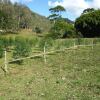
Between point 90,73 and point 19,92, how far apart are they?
15.7ft

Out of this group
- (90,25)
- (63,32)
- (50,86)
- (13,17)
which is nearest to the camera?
(50,86)

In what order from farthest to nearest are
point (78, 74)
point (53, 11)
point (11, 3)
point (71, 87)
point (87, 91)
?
point (11, 3) < point (53, 11) < point (78, 74) < point (71, 87) < point (87, 91)

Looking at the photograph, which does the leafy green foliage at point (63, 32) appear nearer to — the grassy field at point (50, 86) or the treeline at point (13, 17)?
the treeline at point (13, 17)

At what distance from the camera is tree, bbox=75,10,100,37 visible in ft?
176

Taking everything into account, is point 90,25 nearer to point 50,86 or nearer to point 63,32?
point 63,32

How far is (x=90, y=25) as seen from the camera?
54312 mm

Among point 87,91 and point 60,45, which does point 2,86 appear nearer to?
point 87,91

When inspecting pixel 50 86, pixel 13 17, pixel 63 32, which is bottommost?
pixel 50 86

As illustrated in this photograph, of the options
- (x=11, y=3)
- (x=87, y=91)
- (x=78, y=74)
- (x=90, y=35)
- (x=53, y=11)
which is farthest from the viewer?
(x=11, y=3)

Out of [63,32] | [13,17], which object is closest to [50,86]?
[63,32]

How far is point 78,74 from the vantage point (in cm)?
1415

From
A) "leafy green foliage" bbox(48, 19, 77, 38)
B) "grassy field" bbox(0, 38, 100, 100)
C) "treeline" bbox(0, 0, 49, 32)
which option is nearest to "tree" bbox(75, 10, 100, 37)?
"leafy green foliage" bbox(48, 19, 77, 38)

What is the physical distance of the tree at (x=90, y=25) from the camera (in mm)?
53625

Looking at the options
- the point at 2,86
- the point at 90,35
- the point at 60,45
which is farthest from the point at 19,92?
the point at 90,35
